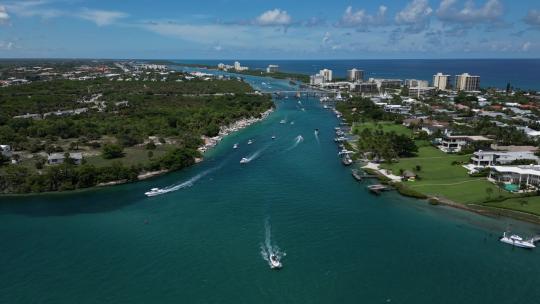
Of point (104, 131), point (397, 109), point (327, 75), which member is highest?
point (327, 75)

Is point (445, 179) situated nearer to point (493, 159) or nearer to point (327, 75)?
point (493, 159)

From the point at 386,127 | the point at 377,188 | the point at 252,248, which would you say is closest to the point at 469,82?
the point at 386,127

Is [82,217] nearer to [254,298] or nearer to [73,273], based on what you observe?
[73,273]

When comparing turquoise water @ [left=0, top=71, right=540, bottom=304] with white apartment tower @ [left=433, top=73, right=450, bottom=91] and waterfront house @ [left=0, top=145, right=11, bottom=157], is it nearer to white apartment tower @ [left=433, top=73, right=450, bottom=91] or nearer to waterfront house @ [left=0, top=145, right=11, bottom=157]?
waterfront house @ [left=0, top=145, right=11, bottom=157]

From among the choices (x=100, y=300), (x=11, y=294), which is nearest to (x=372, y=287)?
(x=100, y=300)

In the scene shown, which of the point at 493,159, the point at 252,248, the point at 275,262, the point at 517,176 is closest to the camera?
the point at 275,262

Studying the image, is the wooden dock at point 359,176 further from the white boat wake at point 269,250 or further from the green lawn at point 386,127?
the green lawn at point 386,127
